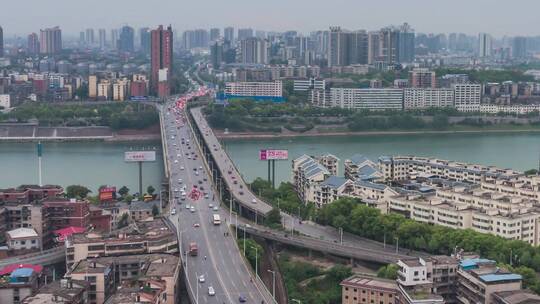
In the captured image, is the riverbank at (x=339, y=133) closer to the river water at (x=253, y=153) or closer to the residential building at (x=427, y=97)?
the river water at (x=253, y=153)

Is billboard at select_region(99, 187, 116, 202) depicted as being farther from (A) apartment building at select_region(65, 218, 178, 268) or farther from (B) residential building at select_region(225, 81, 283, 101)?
(B) residential building at select_region(225, 81, 283, 101)

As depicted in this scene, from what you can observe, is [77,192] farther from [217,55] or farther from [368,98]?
[217,55]

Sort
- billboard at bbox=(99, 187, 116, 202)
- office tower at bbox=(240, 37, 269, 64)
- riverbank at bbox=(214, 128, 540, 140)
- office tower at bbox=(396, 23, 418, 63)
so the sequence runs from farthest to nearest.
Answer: office tower at bbox=(396, 23, 418, 63)
office tower at bbox=(240, 37, 269, 64)
riverbank at bbox=(214, 128, 540, 140)
billboard at bbox=(99, 187, 116, 202)

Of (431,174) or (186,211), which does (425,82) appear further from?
(186,211)

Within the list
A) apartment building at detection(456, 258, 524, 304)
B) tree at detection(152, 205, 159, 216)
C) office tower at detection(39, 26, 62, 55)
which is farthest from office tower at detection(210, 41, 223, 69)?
apartment building at detection(456, 258, 524, 304)

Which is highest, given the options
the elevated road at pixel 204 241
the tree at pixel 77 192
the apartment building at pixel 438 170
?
the apartment building at pixel 438 170

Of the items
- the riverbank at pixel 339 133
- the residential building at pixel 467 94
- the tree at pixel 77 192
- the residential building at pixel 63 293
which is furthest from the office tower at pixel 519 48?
the residential building at pixel 63 293
